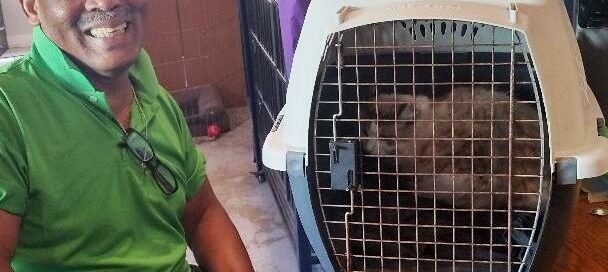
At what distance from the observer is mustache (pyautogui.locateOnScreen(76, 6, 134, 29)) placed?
823 mm

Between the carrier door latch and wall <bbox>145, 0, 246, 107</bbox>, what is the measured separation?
1954 mm

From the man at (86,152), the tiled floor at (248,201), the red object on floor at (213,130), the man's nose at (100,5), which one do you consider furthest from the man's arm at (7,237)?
the red object on floor at (213,130)

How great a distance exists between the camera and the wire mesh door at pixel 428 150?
0.87 m

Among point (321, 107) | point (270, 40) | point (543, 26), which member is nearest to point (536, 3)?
point (543, 26)

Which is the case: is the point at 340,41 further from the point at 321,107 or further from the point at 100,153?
the point at 100,153

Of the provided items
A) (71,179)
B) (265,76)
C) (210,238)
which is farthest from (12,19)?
(71,179)

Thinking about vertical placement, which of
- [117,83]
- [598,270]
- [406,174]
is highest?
[117,83]

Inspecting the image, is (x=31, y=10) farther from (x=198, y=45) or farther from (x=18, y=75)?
(x=198, y=45)

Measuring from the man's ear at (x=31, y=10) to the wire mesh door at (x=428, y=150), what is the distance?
1.09 ft

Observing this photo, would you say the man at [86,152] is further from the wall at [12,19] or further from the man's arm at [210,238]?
the wall at [12,19]

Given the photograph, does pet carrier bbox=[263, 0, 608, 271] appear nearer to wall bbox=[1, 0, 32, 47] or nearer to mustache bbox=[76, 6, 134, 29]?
mustache bbox=[76, 6, 134, 29]

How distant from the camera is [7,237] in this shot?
76 cm

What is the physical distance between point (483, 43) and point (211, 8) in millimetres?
2050

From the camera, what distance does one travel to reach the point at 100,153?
0.86m
